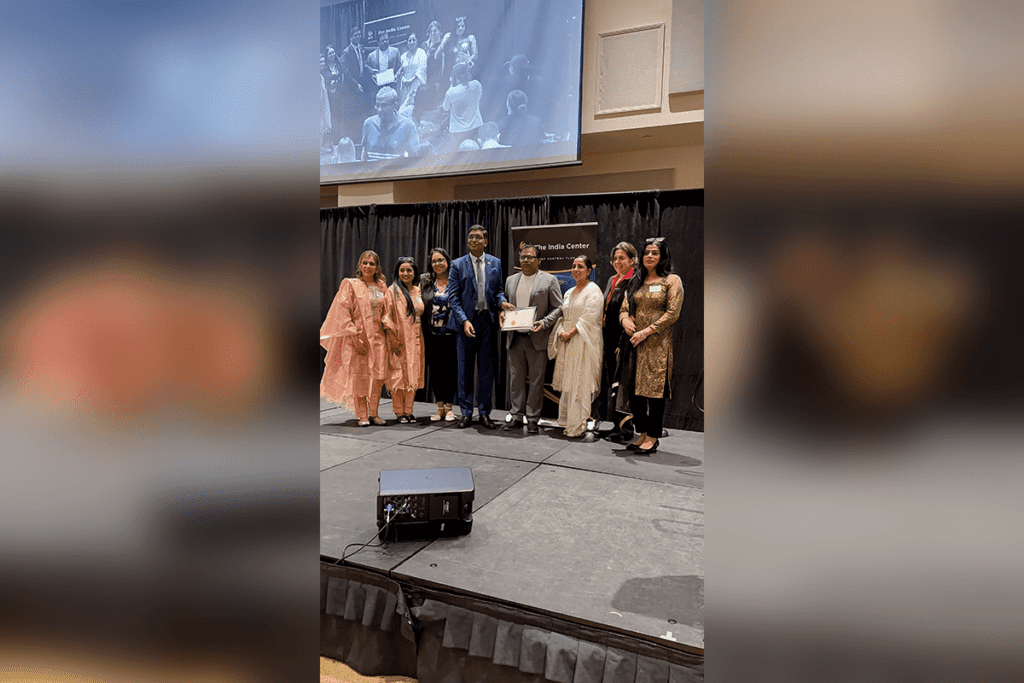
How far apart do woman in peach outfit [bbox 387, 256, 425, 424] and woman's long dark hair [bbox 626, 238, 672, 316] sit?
1747mm

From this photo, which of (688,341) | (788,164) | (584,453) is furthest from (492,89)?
(788,164)

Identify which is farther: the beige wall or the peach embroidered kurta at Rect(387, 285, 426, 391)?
the beige wall

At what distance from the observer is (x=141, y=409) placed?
0.22m

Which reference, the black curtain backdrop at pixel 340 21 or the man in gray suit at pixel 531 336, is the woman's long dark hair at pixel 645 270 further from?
the black curtain backdrop at pixel 340 21

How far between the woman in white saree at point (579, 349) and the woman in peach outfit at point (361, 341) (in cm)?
135

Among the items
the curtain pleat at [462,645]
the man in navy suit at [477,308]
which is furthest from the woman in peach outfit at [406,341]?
the curtain pleat at [462,645]

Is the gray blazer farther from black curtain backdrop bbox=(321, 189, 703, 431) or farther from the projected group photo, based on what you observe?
the projected group photo

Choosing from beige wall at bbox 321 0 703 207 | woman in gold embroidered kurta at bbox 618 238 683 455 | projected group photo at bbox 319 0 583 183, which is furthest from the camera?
beige wall at bbox 321 0 703 207

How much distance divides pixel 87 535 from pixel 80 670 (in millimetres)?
56

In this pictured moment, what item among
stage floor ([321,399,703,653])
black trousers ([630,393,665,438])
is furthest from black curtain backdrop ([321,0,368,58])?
black trousers ([630,393,665,438])

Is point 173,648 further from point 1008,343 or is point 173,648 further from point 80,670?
point 1008,343

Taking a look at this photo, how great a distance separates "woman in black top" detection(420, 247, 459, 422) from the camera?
4215 mm

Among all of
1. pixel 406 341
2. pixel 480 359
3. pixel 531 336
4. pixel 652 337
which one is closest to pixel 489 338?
pixel 480 359

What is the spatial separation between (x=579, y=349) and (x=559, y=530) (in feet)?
5.69
